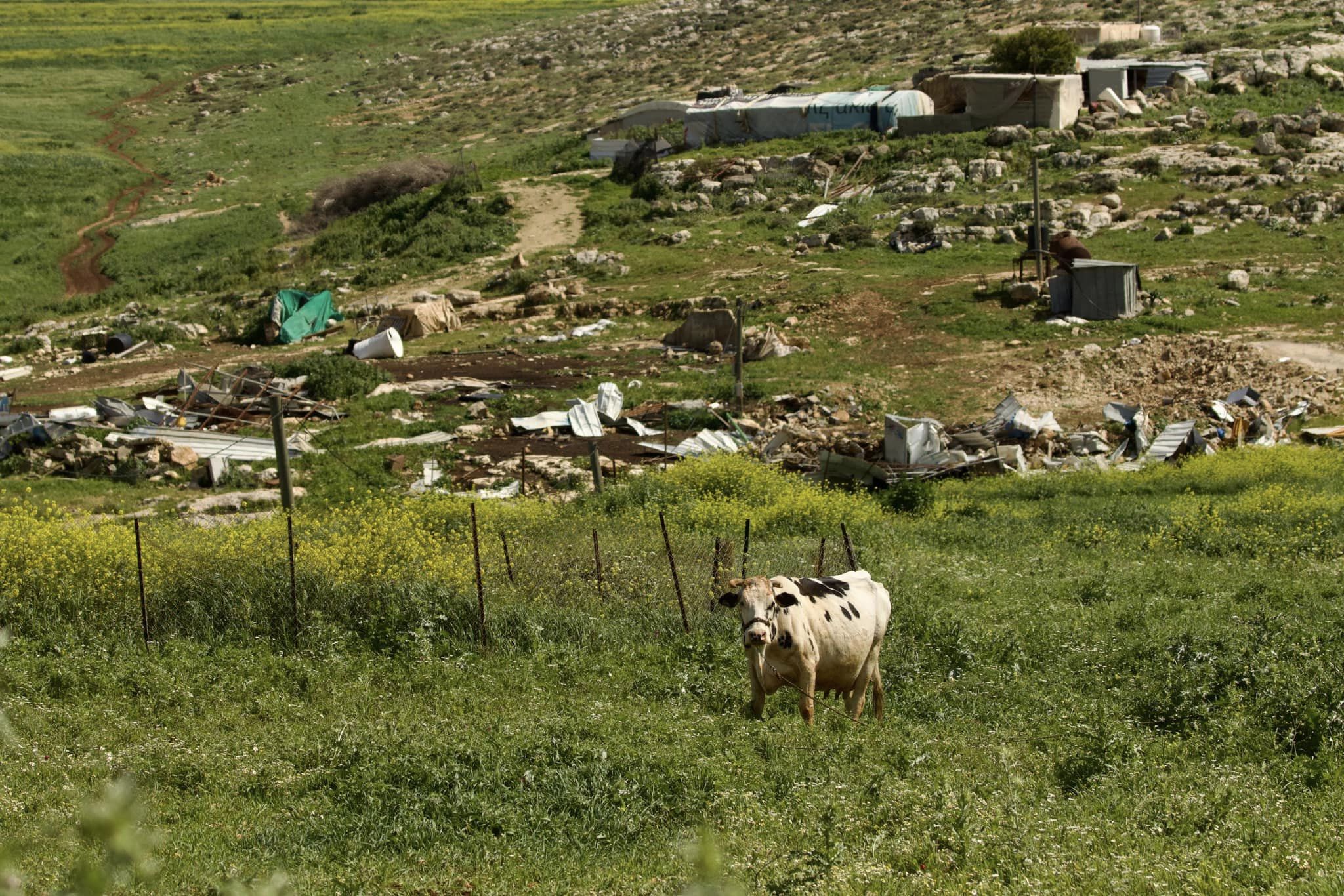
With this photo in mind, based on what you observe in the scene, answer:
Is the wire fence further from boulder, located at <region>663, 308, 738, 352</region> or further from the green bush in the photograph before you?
the green bush

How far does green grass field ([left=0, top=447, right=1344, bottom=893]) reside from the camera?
7953 mm

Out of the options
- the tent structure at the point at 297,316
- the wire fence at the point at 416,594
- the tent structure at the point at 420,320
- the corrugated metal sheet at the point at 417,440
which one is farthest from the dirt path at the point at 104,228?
the wire fence at the point at 416,594

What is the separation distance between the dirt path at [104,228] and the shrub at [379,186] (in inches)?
377

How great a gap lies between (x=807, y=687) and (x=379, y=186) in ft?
166

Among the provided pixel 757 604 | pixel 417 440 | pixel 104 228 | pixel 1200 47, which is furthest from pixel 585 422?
pixel 1200 47

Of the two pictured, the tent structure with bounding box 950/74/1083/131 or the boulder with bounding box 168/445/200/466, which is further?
the tent structure with bounding box 950/74/1083/131

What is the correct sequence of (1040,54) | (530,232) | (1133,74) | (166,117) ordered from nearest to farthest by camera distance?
(530,232) → (1040,54) → (1133,74) → (166,117)

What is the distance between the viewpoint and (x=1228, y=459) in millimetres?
22719

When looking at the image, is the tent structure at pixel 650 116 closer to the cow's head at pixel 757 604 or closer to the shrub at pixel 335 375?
the shrub at pixel 335 375

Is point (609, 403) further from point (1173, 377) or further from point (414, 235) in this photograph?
point (414, 235)

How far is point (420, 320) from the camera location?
3975 cm

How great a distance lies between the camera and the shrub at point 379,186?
186 ft

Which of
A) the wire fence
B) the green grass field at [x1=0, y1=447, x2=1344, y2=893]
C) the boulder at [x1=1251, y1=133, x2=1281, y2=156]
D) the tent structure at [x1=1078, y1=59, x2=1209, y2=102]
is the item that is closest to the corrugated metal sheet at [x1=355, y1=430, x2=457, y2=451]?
the green grass field at [x1=0, y1=447, x2=1344, y2=893]

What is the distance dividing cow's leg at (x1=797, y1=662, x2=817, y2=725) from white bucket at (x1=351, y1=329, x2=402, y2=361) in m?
28.0
